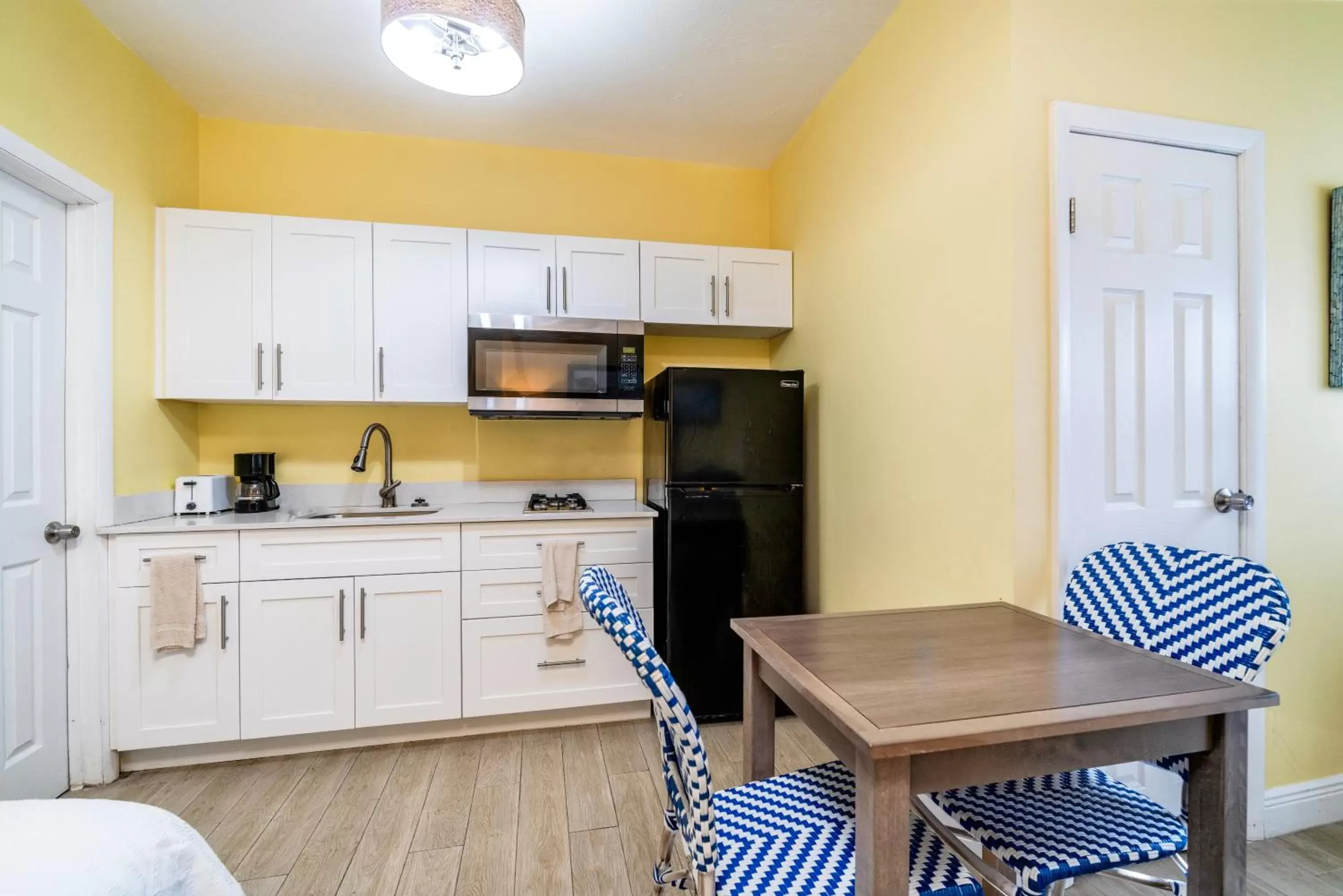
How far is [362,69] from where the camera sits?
2.36 metres

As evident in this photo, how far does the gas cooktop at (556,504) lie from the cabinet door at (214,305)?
4.08 ft

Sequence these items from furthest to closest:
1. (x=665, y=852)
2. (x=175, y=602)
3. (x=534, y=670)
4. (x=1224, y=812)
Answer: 1. (x=534, y=670)
2. (x=175, y=602)
3. (x=665, y=852)
4. (x=1224, y=812)

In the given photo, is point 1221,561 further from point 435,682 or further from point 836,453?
point 435,682

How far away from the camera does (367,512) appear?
271 centimetres

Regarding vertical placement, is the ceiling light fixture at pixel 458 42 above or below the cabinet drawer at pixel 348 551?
above

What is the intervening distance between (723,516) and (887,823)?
1.74 m

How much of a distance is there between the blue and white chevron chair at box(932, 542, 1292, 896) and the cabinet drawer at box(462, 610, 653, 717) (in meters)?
1.50

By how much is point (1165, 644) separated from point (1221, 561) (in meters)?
0.22

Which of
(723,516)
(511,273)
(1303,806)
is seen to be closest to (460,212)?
(511,273)

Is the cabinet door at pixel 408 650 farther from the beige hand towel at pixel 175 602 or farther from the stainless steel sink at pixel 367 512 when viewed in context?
the beige hand towel at pixel 175 602

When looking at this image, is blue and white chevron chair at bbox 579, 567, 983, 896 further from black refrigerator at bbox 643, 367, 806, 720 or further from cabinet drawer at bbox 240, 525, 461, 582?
cabinet drawer at bbox 240, 525, 461, 582

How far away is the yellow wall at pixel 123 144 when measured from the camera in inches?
70.9

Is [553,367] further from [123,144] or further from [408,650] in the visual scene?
[123,144]

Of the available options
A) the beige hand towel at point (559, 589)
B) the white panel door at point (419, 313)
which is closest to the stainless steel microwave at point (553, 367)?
the white panel door at point (419, 313)
